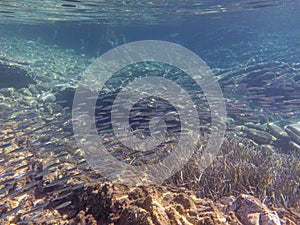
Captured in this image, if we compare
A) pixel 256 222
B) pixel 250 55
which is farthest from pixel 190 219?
pixel 250 55

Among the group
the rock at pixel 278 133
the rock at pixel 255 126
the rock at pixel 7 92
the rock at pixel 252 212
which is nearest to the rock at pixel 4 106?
the rock at pixel 7 92

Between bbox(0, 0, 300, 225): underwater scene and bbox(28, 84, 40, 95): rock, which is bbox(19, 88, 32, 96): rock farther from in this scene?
bbox(28, 84, 40, 95): rock

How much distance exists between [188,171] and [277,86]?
10.9 metres

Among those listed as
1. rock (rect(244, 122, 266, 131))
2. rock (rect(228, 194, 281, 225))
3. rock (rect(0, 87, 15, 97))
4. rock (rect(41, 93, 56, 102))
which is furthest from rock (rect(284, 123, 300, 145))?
rock (rect(0, 87, 15, 97))

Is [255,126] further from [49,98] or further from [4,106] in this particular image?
[4,106]

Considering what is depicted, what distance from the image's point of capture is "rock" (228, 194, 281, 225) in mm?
3189

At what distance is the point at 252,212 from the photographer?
3.34m

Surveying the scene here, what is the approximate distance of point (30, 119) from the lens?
372 inches

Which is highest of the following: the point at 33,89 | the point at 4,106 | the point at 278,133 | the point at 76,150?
the point at 76,150

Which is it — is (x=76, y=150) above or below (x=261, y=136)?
above

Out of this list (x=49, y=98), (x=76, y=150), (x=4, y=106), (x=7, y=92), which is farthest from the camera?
(x=7, y=92)

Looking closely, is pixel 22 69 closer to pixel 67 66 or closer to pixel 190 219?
pixel 67 66

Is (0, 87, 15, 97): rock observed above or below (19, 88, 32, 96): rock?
above

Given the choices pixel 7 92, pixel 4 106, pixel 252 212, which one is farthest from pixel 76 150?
pixel 7 92
